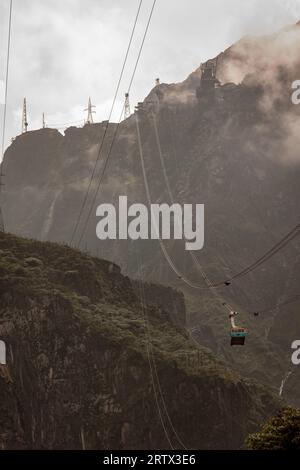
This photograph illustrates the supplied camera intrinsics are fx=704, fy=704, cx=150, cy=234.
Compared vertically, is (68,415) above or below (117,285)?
below

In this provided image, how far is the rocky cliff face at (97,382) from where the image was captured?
452ft

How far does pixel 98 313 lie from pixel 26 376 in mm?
25655

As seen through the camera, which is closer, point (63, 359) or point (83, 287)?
point (63, 359)

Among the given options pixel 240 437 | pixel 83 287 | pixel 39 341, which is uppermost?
pixel 83 287

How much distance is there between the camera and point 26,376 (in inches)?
5472

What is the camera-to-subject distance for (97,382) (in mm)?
144625

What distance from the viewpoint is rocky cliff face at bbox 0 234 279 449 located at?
452ft

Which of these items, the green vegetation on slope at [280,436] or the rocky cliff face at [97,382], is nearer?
the green vegetation on slope at [280,436]

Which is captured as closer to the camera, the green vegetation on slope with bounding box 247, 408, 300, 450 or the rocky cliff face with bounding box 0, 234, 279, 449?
the green vegetation on slope with bounding box 247, 408, 300, 450

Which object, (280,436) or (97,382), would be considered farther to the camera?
(97,382)
